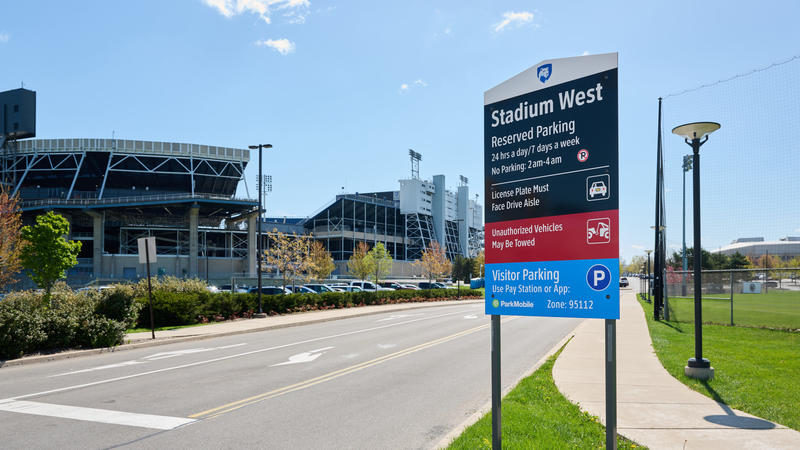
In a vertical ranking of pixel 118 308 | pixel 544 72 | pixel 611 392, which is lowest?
pixel 118 308

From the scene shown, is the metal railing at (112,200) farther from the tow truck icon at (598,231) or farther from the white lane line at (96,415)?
the tow truck icon at (598,231)

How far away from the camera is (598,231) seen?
14.2ft

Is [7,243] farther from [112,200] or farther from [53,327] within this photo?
[112,200]

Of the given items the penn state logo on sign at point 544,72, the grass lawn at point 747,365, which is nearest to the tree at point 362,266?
the grass lawn at point 747,365

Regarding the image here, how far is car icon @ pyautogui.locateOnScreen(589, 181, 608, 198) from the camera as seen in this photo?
430 cm

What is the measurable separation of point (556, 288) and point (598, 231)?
1.96ft

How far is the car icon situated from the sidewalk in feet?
11.3

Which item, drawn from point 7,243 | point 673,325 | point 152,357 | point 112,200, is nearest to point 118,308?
point 152,357

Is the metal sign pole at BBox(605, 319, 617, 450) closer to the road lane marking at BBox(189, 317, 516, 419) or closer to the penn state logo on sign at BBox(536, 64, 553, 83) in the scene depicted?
the penn state logo on sign at BBox(536, 64, 553, 83)

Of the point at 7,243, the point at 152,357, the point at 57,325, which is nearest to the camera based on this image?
the point at 152,357

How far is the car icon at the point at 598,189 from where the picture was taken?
430 cm

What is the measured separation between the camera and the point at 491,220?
5.09 metres

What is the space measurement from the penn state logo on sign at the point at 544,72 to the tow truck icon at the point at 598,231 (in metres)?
1.36

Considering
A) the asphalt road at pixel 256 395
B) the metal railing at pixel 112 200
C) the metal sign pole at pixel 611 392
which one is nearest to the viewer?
the metal sign pole at pixel 611 392
